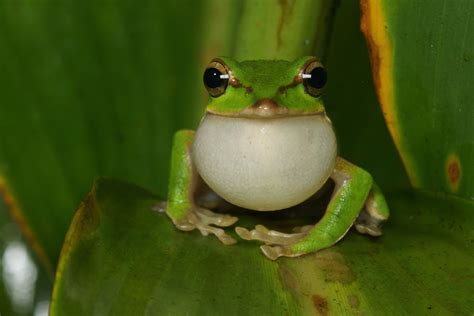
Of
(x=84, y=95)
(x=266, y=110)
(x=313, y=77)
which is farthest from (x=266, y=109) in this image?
(x=84, y=95)

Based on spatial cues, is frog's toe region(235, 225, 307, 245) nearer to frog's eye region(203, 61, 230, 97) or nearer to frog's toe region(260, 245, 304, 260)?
frog's toe region(260, 245, 304, 260)

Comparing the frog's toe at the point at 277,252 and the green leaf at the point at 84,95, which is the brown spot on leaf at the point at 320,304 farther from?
the green leaf at the point at 84,95

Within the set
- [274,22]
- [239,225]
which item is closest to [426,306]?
[239,225]

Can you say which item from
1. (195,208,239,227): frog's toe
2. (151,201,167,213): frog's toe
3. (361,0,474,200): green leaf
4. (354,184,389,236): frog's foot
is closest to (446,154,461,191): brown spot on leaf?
(361,0,474,200): green leaf

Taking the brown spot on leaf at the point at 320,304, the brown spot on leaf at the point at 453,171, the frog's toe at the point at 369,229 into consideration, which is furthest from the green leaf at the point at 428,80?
the brown spot on leaf at the point at 320,304

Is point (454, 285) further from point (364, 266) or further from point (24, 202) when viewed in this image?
point (24, 202)

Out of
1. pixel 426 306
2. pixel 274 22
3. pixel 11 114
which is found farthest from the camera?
pixel 11 114
